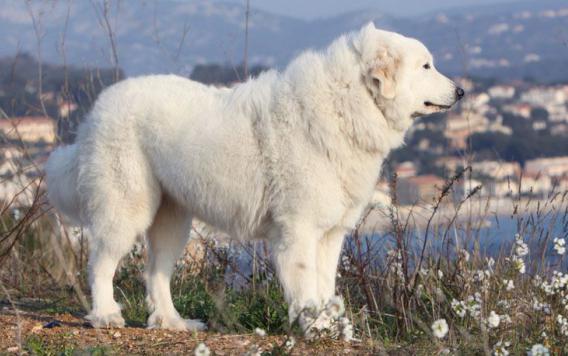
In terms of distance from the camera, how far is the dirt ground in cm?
429

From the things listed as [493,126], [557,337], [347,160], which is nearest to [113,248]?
[347,160]

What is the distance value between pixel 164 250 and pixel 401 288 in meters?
1.46

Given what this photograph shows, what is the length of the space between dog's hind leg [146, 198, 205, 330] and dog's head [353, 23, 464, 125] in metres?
1.46

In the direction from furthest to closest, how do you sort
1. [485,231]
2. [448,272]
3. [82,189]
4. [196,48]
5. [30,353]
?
[196,48], [485,231], [448,272], [82,189], [30,353]

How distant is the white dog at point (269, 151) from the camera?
470 cm

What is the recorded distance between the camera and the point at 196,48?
12016 millimetres

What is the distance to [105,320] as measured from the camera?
16.2ft

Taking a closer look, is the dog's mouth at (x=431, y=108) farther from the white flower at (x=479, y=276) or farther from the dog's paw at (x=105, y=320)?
the dog's paw at (x=105, y=320)

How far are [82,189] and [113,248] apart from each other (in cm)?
40

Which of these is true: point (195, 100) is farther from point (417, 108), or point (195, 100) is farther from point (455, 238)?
point (455, 238)

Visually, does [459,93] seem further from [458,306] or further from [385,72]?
[458,306]

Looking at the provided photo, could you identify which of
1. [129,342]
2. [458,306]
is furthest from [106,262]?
[458,306]

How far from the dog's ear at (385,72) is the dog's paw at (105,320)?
6.41ft

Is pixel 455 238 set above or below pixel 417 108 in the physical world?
below
